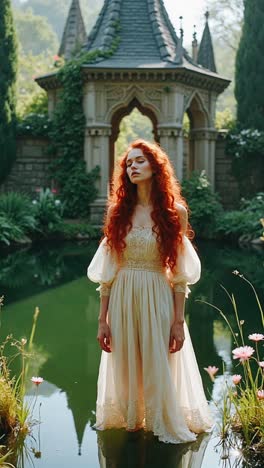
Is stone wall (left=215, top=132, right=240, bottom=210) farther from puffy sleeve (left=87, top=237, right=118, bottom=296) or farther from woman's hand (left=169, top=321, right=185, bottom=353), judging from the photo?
woman's hand (left=169, top=321, right=185, bottom=353)

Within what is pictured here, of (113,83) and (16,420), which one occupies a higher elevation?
(113,83)

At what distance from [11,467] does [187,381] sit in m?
1.06

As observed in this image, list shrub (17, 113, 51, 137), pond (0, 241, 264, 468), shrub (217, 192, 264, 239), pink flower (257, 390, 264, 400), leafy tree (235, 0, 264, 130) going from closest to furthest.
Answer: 1. pink flower (257, 390, 264, 400)
2. pond (0, 241, 264, 468)
3. shrub (217, 192, 264, 239)
4. shrub (17, 113, 51, 137)
5. leafy tree (235, 0, 264, 130)

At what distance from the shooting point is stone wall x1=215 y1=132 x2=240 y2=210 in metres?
17.6

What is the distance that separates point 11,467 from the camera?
3344mm

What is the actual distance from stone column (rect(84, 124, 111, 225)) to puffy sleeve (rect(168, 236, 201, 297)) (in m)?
11.9

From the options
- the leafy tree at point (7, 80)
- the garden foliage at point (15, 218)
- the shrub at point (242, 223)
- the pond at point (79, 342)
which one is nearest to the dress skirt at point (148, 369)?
the pond at point (79, 342)

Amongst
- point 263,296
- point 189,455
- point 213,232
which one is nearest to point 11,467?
point 189,455

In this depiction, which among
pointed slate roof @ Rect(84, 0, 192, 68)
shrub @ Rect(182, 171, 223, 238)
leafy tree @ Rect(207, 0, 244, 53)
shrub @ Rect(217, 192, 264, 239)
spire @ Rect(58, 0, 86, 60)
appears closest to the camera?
shrub @ Rect(217, 192, 264, 239)

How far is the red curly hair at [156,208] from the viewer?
3.56 metres

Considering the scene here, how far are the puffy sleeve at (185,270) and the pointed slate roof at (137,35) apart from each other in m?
12.1

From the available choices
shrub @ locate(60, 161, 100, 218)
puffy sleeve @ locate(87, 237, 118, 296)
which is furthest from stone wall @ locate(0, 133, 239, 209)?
puffy sleeve @ locate(87, 237, 118, 296)

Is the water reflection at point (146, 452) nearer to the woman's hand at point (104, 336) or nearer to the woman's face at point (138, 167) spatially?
the woman's hand at point (104, 336)

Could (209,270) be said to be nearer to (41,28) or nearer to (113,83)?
(113,83)
